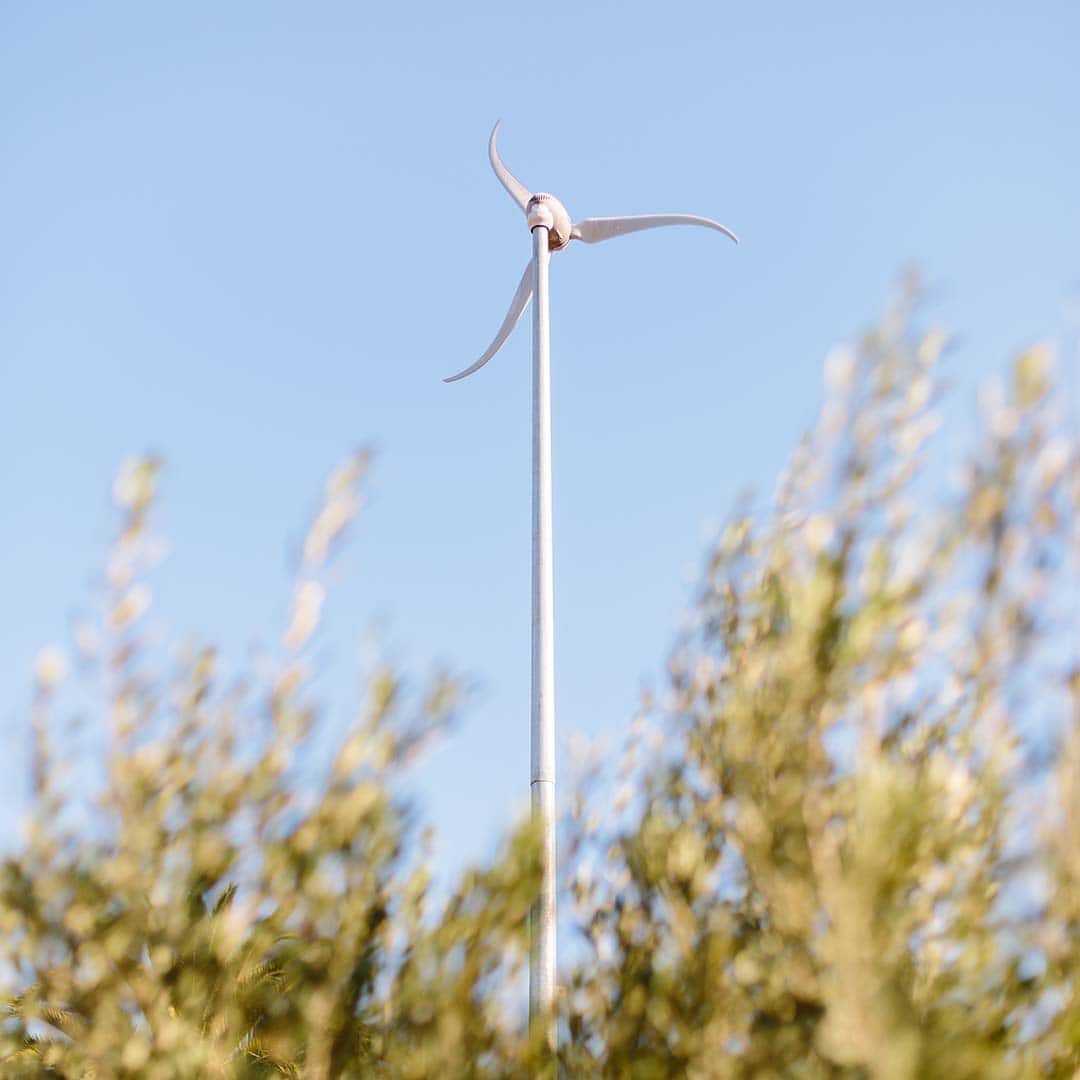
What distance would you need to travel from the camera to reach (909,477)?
196 inches

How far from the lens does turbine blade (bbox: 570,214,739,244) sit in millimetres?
14711

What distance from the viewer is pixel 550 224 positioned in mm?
13531

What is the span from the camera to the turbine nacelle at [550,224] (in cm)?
1359

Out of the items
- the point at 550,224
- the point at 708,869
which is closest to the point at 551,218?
the point at 550,224

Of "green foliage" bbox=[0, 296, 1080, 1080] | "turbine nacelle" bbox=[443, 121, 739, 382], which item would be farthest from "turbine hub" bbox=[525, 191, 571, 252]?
"green foliage" bbox=[0, 296, 1080, 1080]

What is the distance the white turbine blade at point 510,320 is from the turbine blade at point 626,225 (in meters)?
0.79

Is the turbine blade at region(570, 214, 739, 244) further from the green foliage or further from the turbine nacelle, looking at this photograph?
the green foliage

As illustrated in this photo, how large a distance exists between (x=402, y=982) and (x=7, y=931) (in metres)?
1.52

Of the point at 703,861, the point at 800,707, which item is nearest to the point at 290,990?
the point at 703,861

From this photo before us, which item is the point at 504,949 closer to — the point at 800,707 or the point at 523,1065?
the point at 523,1065

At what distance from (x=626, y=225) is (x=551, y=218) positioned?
5.19ft

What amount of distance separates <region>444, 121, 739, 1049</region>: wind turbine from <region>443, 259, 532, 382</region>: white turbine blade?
12 mm

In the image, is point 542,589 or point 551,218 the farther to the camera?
point 551,218

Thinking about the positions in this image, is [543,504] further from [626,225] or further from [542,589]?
[626,225]
